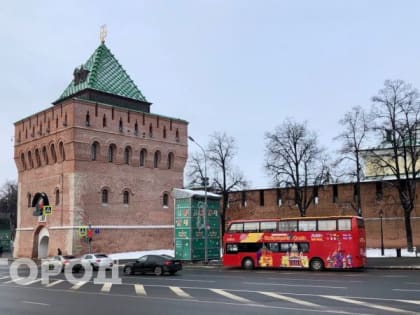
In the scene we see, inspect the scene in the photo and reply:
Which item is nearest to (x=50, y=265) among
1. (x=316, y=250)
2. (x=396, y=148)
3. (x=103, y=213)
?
(x=103, y=213)

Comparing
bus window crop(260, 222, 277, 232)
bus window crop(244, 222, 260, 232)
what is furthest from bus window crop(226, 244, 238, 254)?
bus window crop(260, 222, 277, 232)

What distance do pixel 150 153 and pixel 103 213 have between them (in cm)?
857

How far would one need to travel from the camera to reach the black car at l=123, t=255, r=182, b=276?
29344 mm

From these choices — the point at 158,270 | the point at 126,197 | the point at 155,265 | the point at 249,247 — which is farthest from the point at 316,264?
the point at 126,197

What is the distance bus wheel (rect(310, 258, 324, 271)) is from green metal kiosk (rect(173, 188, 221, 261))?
38.3 feet

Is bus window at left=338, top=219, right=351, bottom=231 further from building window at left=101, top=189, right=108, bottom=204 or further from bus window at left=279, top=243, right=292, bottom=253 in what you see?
building window at left=101, top=189, right=108, bottom=204

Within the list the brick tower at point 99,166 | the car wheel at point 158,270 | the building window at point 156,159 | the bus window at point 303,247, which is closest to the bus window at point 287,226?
the bus window at point 303,247

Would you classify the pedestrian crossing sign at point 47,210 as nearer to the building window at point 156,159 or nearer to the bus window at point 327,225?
the building window at point 156,159

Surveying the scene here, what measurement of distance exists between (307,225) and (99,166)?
2535 cm

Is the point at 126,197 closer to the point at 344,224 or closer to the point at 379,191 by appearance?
the point at 379,191

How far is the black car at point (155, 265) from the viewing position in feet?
96.3

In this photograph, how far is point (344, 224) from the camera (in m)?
Result: 30.5

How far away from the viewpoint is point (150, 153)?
5544 centimetres

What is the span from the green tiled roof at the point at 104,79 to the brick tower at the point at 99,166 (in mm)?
126
